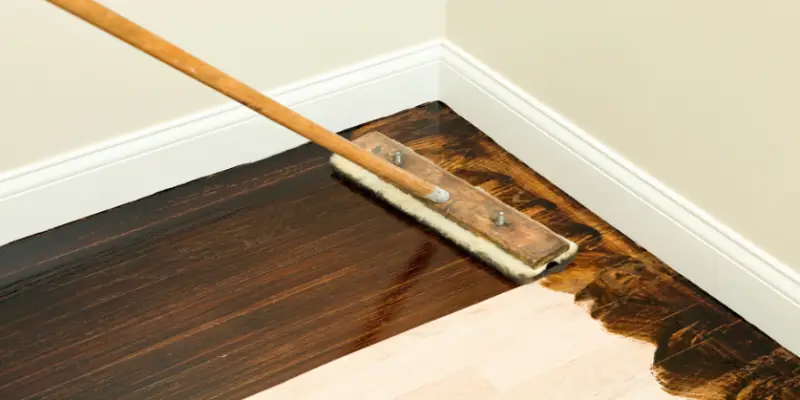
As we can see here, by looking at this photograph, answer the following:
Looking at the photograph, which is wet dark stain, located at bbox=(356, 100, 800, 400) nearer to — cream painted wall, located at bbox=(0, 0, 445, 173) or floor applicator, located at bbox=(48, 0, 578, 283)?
floor applicator, located at bbox=(48, 0, 578, 283)

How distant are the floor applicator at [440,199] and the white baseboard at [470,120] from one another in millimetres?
165

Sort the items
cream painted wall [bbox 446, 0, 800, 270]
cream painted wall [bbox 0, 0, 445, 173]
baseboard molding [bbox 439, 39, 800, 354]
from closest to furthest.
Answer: cream painted wall [bbox 446, 0, 800, 270] < baseboard molding [bbox 439, 39, 800, 354] < cream painted wall [bbox 0, 0, 445, 173]

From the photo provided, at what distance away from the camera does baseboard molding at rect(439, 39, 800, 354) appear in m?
1.63

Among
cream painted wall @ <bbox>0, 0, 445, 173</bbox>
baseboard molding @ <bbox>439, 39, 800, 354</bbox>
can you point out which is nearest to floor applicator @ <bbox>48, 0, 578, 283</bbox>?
baseboard molding @ <bbox>439, 39, 800, 354</bbox>

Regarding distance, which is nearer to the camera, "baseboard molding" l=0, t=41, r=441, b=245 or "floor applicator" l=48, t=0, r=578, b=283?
"floor applicator" l=48, t=0, r=578, b=283

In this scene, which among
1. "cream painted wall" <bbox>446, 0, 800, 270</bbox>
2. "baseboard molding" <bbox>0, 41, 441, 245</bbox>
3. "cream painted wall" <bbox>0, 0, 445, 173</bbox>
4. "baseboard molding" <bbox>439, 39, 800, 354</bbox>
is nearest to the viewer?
"cream painted wall" <bbox>446, 0, 800, 270</bbox>

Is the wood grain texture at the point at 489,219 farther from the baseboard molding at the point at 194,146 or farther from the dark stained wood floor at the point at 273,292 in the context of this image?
the baseboard molding at the point at 194,146

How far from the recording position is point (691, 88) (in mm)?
1654

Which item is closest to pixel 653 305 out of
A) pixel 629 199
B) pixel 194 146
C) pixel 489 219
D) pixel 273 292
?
pixel 629 199

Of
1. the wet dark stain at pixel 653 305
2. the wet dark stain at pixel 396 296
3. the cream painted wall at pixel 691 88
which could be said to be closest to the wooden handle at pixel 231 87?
the wet dark stain at pixel 396 296

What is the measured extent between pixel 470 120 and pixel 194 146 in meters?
0.67

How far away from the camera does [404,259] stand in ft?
6.02

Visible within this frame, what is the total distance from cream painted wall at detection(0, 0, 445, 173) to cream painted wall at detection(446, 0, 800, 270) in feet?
1.31

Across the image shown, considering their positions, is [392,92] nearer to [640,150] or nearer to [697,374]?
[640,150]
